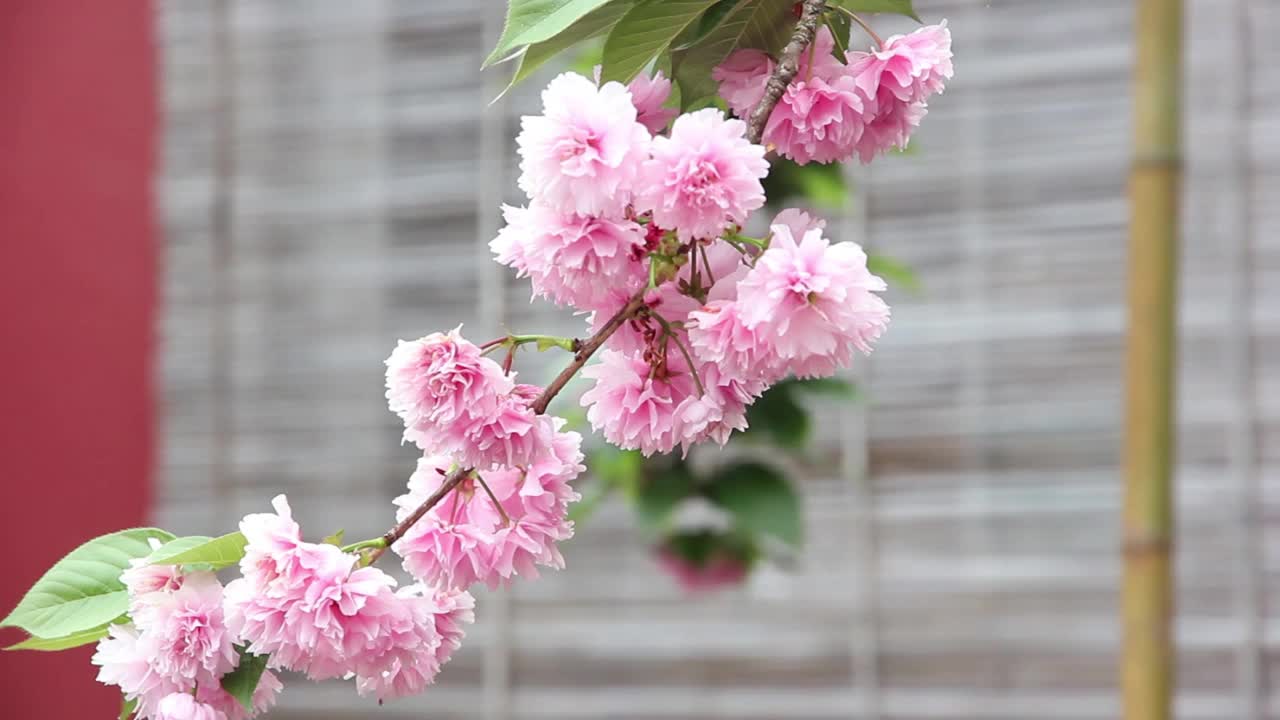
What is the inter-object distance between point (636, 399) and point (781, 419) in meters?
1.18

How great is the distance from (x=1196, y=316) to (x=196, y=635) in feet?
5.93

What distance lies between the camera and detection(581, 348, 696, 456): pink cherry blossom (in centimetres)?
41

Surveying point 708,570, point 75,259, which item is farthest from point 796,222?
point 75,259

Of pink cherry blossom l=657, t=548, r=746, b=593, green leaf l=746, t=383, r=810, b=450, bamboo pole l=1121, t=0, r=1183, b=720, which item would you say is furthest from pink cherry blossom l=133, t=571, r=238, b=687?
pink cherry blossom l=657, t=548, r=746, b=593

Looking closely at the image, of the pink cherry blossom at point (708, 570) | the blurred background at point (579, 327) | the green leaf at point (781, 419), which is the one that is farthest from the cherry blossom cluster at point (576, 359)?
the blurred background at point (579, 327)

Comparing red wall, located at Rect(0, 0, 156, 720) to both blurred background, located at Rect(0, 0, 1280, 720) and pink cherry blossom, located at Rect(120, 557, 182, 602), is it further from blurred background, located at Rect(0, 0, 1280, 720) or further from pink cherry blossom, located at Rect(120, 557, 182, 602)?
pink cherry blossom, located at Rect(120, 557, 182, 602)

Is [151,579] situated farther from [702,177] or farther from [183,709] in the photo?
[702,177]

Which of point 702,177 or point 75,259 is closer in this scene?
point 702,177

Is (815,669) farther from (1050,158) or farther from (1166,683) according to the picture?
(1166,683)

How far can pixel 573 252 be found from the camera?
1.20 ft

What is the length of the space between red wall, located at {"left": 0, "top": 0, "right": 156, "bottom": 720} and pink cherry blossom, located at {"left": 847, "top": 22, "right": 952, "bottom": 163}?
2106 mm

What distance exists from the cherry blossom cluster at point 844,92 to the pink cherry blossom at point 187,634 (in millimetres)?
218

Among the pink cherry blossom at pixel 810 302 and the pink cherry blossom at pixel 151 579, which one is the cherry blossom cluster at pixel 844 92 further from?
the pink cherry blossom at pixel 151 579

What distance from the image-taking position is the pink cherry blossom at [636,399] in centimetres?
41
